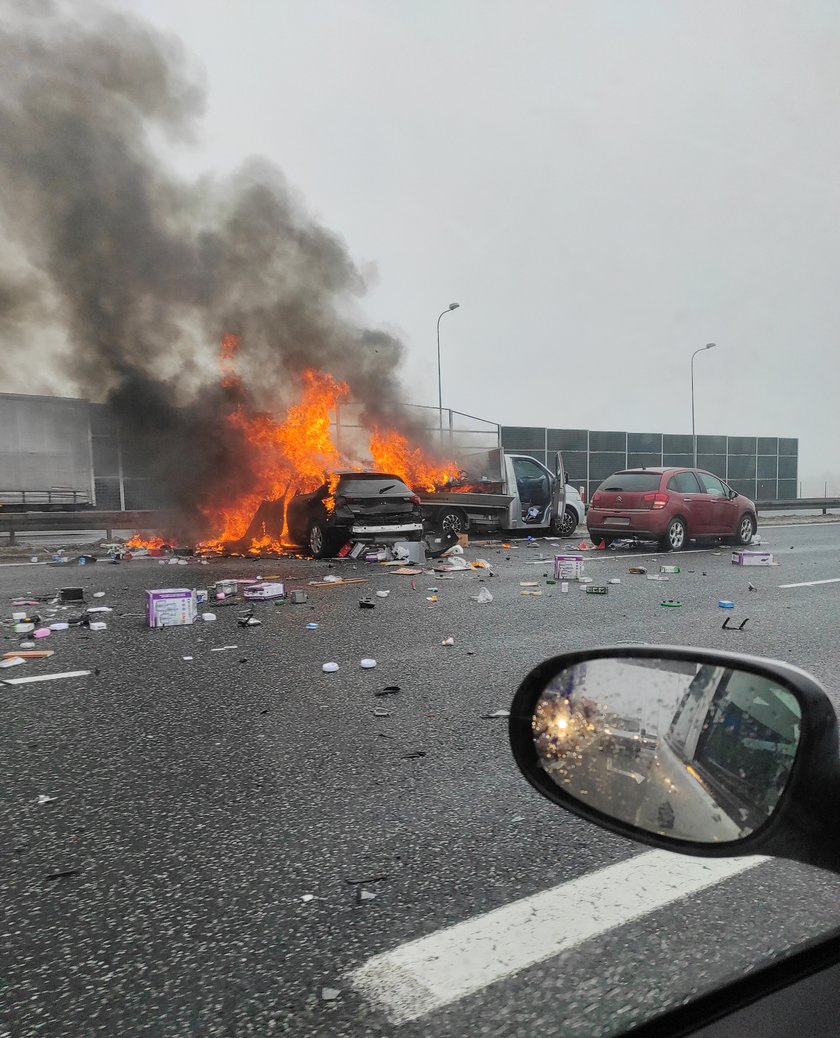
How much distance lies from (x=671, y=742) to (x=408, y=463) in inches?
689

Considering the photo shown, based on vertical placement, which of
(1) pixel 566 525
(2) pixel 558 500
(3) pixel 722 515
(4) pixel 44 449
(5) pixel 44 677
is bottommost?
(5) pixel 44 677

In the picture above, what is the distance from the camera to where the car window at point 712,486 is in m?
13.9

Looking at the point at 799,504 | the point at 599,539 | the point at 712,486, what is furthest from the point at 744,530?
the point at 799,504

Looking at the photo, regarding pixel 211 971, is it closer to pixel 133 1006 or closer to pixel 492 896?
pixel 133 1006

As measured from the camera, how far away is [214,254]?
18156 mm

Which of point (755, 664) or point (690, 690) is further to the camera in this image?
point (690, 690)

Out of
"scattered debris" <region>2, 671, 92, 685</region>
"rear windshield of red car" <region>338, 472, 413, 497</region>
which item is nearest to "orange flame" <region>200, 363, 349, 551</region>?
"rear windshield of red car" <region>338, 472, 413, 497</region>

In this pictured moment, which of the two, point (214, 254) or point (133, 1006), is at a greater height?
point (214, 254)

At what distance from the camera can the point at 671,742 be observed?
1.22m

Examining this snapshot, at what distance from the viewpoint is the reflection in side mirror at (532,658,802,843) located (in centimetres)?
106

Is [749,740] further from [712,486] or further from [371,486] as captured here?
[712,486]

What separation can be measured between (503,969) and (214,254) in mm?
18912

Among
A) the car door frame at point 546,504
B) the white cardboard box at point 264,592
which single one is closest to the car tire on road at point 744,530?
the car door frame at point 546,504

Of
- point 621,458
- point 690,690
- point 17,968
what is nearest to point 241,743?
point 17,968
